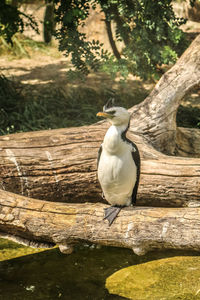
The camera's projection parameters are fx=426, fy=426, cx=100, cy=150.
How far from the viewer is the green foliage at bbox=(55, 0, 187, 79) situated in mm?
5535

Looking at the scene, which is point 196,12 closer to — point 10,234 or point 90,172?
point 90,172

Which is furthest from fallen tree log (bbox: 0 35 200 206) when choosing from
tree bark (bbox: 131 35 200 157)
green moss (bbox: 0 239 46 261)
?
green moss (bbox: 0 239 46 261)

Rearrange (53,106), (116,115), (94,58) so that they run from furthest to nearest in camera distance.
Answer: (53,106) < (94,58) < (116,115)

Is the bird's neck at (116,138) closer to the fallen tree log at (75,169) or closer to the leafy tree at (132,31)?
the fallen tree log at (75,169)

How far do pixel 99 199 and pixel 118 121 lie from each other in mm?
1511

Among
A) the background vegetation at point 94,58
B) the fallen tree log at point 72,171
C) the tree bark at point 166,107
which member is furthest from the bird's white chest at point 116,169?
the background vegetation at point 94,58

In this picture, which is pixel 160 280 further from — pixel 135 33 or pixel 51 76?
pixel 51 76

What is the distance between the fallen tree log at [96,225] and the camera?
2775 mm

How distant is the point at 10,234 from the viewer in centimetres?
322

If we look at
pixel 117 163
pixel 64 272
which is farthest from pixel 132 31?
pixel 64 272

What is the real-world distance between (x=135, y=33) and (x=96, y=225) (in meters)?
3.59

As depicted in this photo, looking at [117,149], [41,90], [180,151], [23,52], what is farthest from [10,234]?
[23,52]

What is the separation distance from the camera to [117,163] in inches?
124

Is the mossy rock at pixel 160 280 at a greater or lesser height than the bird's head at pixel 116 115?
lesser
